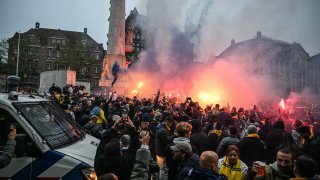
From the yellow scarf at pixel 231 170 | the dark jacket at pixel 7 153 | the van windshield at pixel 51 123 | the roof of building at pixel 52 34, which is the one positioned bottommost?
the yellow scarf at pixel 231 170

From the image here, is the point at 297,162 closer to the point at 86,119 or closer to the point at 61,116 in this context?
the point at 61,116

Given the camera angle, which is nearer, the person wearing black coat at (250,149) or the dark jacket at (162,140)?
the person wearing black coat at (250,149)

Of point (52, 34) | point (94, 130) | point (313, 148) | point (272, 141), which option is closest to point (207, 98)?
point (272, 141)

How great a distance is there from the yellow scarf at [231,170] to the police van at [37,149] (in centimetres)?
189

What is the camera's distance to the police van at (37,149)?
4.10m

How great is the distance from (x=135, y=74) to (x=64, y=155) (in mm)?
35450

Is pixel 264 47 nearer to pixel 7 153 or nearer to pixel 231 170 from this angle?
pixel 231 170

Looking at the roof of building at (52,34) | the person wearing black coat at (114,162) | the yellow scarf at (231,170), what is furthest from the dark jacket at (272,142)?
the roof of building at (52,34)

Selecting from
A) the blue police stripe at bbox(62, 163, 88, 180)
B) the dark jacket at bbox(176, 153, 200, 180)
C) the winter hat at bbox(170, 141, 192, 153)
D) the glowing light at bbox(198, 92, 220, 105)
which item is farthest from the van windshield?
the glowing light at bbox(198, 92, 220, 105)

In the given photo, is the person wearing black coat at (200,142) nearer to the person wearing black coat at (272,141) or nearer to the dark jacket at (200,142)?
the dark jacket at (200,142)

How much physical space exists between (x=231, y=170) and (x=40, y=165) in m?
2.67

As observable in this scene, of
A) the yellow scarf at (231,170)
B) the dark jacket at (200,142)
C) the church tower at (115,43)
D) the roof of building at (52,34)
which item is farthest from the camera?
the roof of building at (52,34)

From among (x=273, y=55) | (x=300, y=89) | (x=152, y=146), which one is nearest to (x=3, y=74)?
(x=273, y=55)

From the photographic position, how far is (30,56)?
64.2 metres
